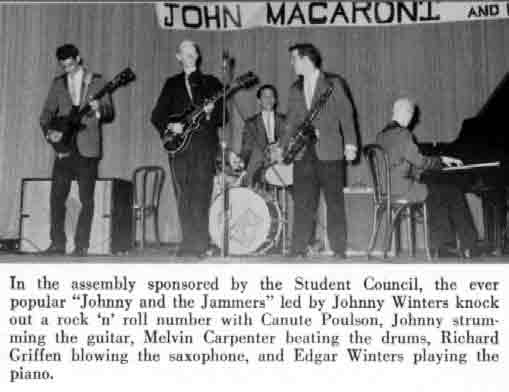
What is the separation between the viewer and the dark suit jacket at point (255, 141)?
4.88 meters

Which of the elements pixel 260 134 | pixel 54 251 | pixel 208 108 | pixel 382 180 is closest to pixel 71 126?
pixel 54 251

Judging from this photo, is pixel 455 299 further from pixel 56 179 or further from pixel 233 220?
pixel 56 179

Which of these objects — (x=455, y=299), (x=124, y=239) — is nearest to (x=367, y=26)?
(x=124, y=239)

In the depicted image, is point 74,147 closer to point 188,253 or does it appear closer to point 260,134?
point 188,253

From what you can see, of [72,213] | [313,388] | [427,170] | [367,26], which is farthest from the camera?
[367,26]

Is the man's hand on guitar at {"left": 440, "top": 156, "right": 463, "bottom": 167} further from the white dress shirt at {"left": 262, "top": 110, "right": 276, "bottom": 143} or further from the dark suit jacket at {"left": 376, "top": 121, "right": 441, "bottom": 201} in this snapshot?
the white dress shirt at {"left": 262, "top": 110, "right": 276, "bottom": 143}

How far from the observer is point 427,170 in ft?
13.1

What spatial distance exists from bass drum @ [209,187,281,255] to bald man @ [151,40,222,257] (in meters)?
0.16

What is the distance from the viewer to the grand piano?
3861 mm

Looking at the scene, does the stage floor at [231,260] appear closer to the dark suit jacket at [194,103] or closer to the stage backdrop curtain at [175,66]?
the dark suit jacket at [194,103]

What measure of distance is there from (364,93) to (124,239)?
280 centimetres

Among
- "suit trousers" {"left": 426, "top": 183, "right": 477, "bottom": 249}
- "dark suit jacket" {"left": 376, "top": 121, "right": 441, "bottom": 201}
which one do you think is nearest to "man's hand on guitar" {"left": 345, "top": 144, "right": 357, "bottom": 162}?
"dark suit jacket" {"left": 376, "top": 121, "right": 441, "bottom": 201}

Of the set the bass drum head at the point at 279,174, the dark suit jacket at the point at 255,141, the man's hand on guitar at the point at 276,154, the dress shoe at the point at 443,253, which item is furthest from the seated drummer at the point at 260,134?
the dress shoe at the point at 443,253

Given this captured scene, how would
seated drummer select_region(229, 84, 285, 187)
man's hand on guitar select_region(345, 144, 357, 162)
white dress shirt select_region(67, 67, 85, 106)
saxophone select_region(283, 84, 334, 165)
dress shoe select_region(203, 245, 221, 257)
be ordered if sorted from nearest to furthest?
man's hand on guitar select_region(345, 144, 357, 162) < saxophone select_region(283, 84, 334, 165) < dress shoe select_region(203, 245, 221, 257) < white dress shirt select_region(67, 67, 85, 106) < seated drummer select_region(229, 84, 285, 187)
